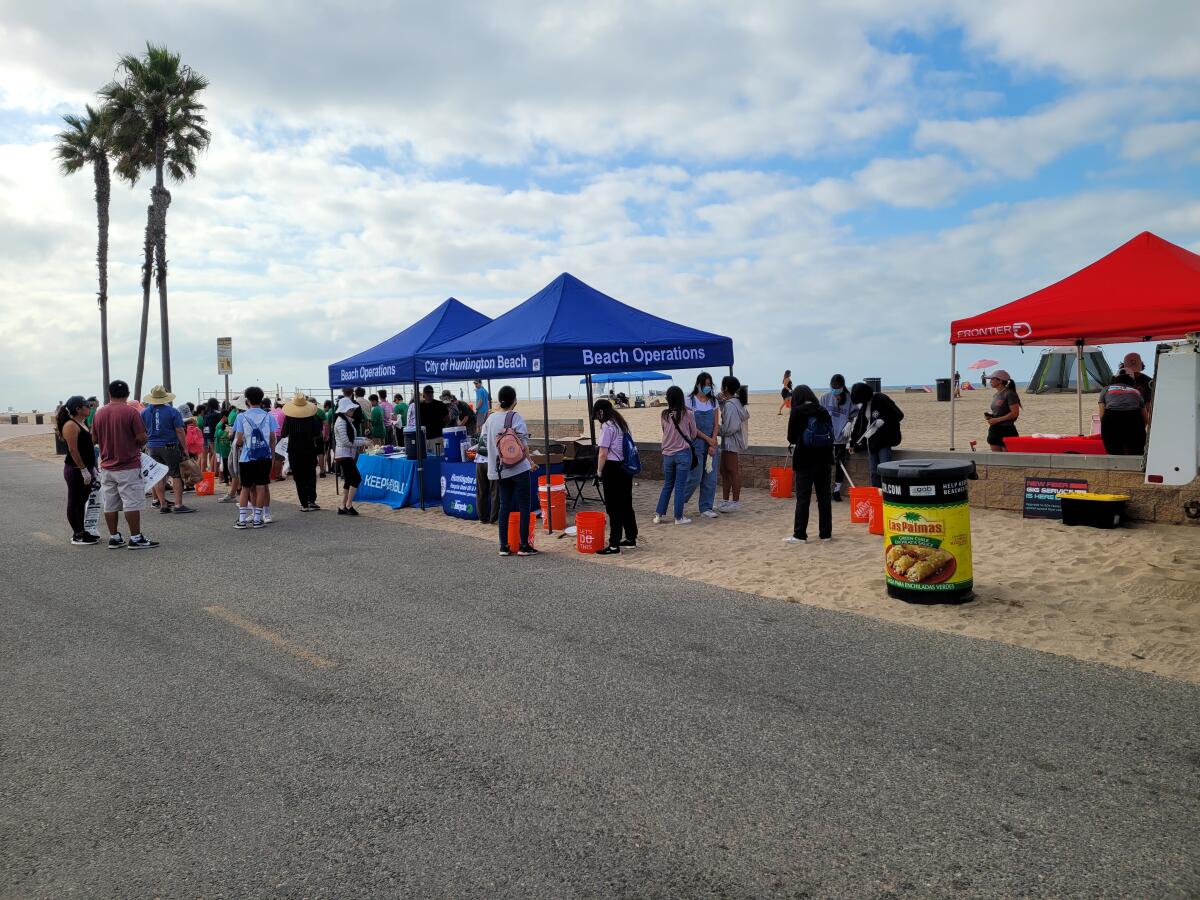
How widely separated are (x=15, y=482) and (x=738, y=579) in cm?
1966

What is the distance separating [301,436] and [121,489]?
3016 millimetres

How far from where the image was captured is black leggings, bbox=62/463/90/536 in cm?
1087

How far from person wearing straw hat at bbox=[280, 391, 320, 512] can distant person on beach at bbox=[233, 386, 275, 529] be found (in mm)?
463

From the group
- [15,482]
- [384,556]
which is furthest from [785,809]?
[15,482]

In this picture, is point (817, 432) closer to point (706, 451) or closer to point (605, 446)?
point (605, 446)

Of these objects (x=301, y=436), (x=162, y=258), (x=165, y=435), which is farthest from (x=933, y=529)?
(x=162, y=258)

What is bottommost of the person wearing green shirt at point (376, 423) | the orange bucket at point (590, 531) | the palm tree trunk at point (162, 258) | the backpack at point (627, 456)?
the orange bucket at point (590, 531)

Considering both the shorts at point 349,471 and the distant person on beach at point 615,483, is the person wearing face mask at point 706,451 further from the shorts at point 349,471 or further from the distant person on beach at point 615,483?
the shorts at point 349,471

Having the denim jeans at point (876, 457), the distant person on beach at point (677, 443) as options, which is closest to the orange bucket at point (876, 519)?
the denim jeans at point (876, 457)

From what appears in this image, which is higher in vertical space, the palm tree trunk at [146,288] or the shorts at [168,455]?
the palm tree trunk at [146,288]

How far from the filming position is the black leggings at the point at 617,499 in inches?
382

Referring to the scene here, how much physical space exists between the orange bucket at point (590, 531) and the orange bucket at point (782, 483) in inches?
199

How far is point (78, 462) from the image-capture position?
35.0 feet

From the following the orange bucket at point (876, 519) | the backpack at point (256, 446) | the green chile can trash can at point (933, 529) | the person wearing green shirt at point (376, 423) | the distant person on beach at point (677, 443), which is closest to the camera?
the green chile can trash can at point (933, 529)
